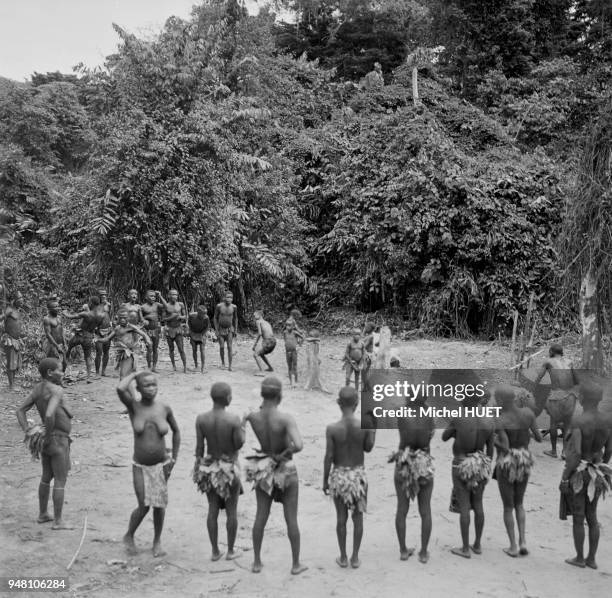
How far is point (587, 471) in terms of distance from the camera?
213 inches

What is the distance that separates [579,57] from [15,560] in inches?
1000

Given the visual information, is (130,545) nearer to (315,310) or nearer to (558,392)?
(558,392)

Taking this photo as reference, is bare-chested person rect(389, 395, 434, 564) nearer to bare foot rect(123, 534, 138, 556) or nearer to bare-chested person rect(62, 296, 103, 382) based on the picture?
bare foot rect(123, 534, 138, 556)

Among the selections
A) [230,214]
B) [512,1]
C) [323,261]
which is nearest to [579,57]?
[512,1]

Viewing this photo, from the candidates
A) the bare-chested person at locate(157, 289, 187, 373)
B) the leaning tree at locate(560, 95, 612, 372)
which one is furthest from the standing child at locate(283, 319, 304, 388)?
the leaning tree at locate(560, 95, 612, 372)

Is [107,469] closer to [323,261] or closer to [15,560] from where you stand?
[15,560]

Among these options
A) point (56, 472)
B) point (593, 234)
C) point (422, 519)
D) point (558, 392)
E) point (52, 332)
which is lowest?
point (422, 519)

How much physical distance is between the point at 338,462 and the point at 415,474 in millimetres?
677

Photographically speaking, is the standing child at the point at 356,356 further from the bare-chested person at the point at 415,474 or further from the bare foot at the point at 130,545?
the bare foot at the point at 130,545

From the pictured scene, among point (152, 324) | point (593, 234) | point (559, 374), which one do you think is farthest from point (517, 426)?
point (152, 324)

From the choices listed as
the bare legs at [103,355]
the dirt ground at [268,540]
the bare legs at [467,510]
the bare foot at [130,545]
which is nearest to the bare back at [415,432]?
the bare legs at [467,510]

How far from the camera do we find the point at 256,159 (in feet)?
61.9

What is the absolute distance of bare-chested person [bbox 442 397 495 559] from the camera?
549cm

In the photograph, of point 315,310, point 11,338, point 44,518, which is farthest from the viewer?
point 315,310
